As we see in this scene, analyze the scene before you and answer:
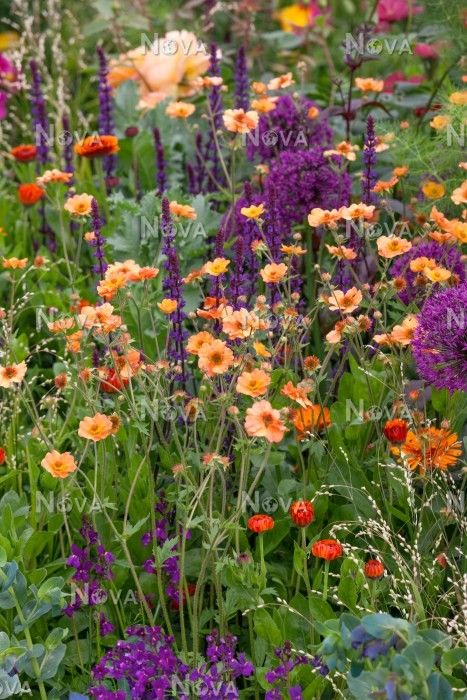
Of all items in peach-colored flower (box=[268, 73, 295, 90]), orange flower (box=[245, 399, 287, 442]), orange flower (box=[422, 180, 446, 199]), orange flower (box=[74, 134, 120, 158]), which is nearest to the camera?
orange flower (box=[245, 399, 287, 442])

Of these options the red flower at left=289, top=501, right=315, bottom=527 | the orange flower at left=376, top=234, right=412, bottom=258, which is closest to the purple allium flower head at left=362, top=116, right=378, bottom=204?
the orange flower at left=376, top=234, right=412, bottom=258

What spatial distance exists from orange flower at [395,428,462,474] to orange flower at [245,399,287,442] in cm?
38

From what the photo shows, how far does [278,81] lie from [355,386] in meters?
0.96

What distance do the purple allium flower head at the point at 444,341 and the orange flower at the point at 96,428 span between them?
24.2 inches

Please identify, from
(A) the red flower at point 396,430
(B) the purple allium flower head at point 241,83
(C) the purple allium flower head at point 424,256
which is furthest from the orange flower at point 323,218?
(B) the purple allium flower head at point 241,83

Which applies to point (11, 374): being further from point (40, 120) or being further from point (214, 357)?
point (40, 120)

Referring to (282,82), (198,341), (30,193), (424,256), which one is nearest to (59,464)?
(198,341)

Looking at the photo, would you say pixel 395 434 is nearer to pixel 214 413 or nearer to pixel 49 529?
pixel 214 413

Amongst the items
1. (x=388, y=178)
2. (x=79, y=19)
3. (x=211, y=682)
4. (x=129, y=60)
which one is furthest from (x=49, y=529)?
(x=79, y=19)

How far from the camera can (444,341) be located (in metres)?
2.02

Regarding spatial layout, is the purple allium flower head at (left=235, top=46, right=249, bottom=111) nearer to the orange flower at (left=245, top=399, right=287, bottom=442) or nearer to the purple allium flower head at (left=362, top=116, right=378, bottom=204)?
the purple allium flower head at (left=362, top=116, right=378, bottom=204)

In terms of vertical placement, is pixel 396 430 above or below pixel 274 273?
below

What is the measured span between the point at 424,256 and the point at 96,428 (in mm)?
966

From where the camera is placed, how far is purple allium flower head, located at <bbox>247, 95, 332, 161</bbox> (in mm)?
2992
